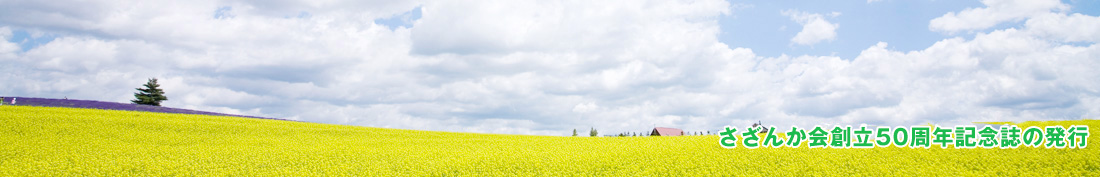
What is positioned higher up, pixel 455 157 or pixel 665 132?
pixel 665 132

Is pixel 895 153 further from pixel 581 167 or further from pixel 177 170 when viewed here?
pixel 177 170

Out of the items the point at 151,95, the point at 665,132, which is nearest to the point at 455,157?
the point at 665,132

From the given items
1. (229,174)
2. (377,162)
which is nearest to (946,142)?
(377,162)

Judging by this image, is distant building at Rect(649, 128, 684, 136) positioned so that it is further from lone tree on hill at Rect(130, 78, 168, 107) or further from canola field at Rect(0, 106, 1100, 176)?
lone tree on hill at Rect(130, 78, 168, 107)

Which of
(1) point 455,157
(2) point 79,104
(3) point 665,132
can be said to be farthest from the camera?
(3) point 665,132

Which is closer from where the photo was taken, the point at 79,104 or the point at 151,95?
the point at 79,104

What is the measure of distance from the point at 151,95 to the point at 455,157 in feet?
227

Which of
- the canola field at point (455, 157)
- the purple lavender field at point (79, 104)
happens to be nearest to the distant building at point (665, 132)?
the canola field at point (455, 157)

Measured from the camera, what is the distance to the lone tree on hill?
76.8m

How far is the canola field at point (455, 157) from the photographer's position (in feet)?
72.8

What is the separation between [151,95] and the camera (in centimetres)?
7800

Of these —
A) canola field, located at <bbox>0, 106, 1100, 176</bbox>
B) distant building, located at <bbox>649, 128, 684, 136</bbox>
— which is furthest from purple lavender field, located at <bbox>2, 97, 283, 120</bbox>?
distant building, located at <bbox>649, 128, 684, 136</bbox>

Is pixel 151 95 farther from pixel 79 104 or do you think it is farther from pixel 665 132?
pixel 665 132

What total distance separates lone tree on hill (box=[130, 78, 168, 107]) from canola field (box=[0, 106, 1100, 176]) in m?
46.7
